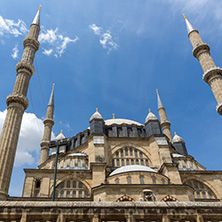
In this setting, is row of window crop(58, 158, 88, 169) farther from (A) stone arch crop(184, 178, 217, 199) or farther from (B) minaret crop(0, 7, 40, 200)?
(A) stone arch crop(184, 178, 217, 199)

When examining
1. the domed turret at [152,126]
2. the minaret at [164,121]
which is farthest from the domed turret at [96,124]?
the minaret at [164,121]

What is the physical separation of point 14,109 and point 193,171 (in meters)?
19.9

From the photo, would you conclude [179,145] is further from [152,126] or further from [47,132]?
[47,132]

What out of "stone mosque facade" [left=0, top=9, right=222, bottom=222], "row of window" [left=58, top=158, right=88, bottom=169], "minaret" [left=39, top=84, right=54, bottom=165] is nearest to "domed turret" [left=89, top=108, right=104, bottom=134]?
"stone mosque facade" [left=0, top=9, right=222, bottom=222]

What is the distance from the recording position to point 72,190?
2180 cm

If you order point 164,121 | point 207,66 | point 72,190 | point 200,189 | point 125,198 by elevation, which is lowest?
point 125,198

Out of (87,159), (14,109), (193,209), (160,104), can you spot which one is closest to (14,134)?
(14,109)

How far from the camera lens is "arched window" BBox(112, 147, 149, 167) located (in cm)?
2577

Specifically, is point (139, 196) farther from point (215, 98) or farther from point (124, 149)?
point (215, 98)

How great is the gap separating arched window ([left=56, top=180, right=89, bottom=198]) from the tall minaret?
15804 millimetres

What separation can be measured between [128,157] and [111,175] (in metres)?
6.76

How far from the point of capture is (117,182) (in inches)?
738

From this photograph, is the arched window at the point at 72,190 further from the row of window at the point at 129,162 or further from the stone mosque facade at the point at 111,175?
the row of window at the point at 129,162

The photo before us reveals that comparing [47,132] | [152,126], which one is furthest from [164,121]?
[47,132]
